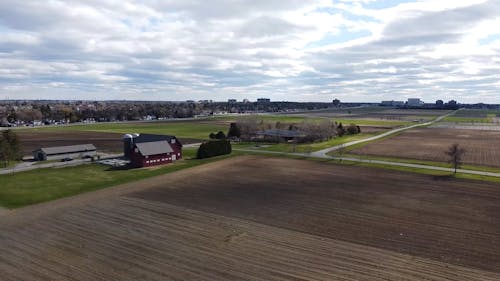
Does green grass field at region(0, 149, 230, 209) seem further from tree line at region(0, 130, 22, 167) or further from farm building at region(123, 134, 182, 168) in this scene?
tree line at region(0, 130, 22, 167)

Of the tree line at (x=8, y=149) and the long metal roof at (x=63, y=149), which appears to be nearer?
the tree line at (x=8, y=149)

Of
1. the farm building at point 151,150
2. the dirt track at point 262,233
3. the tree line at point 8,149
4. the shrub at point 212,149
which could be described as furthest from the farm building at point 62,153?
the dirt track at point 262,233

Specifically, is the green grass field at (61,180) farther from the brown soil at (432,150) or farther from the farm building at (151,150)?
the brown soil at (432,150)

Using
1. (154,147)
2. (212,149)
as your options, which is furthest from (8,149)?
(212,149)

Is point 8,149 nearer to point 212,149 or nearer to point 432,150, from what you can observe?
point 212,149

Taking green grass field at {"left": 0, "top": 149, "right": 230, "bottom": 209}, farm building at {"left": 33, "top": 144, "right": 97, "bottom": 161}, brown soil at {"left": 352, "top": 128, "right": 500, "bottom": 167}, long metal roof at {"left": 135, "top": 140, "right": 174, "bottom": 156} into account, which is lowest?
green grass field at {"left": 0, "top": 149, "right": 230, "bottom": 209}

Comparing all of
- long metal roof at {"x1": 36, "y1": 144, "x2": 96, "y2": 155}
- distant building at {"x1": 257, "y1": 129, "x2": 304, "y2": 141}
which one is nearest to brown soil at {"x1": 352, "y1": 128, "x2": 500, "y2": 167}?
distant building at {"x1": 257, "y1": 129, "x2": 304, "y2": 141}

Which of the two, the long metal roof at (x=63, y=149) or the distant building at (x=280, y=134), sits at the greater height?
the distant building at (x=280, y=134)

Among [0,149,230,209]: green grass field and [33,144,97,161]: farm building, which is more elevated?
[33,144,97,161]: farm building
